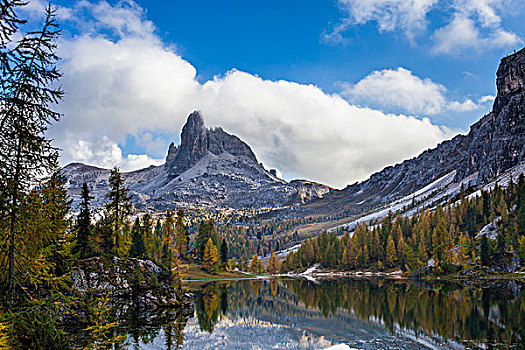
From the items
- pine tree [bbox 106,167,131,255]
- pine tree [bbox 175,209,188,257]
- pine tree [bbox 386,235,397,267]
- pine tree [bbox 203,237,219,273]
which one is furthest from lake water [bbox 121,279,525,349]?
pine tree [bbox 386,235,397,267]

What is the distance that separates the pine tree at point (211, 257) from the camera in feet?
362

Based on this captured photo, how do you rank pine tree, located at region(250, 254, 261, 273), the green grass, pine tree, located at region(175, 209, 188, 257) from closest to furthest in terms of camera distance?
the green grass, pine tree, located at region(175, 209, 188, 257), pine tree, located at region(250, 254, 261, 273)

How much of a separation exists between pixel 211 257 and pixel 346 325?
76.2 meters

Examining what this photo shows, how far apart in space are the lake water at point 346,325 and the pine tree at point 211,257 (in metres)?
50.4

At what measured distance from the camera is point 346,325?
1633 inches

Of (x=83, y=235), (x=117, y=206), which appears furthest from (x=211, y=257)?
(x=83, y=235)

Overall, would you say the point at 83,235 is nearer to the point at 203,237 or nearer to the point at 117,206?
the point at 117,206

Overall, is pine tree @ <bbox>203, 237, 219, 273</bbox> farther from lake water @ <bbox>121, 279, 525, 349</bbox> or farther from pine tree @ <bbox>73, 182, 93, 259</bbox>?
pine tree @ <bbox>73, 182, 93, 259</bbox>

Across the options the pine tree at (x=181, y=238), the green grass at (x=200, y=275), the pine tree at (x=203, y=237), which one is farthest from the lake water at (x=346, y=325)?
the pine tree at (x=203, y=237)

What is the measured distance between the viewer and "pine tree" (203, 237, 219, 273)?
362ft

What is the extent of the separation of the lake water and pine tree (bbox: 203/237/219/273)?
50374mm

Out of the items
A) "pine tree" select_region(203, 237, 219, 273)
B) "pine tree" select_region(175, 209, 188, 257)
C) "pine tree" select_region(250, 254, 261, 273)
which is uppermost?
"pine tree" select_region(175, 209, 188, 257)

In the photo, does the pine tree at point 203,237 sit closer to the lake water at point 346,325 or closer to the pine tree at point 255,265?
the pine tree at point 255,265

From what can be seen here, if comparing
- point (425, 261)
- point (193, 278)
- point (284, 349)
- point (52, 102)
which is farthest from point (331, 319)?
point (425, 261)
